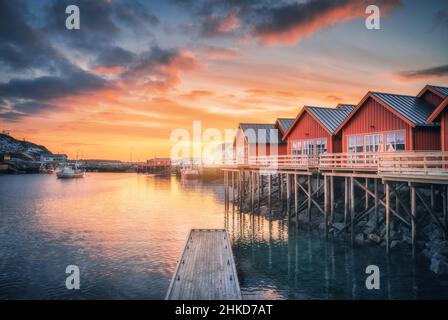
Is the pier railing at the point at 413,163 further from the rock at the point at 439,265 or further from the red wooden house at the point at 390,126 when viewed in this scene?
the rock at the point at 439,265

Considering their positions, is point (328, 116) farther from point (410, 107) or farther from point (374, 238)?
point (374, 238)

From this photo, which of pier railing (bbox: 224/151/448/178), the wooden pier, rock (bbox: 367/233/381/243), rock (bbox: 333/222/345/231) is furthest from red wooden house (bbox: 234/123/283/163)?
rock (bbox: 367/233/381/243)

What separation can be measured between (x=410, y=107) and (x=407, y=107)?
32 cm

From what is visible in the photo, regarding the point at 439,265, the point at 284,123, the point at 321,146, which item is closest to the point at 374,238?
the point at 439,265

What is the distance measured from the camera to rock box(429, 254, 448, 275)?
50.5 ft

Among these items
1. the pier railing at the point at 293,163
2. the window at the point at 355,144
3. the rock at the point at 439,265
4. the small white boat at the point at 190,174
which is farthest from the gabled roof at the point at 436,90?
the small white boat at the point at 190,174

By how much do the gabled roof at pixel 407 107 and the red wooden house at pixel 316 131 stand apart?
3331 millimetres

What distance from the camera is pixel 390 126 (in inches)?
906

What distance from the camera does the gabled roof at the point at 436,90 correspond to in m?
23.4

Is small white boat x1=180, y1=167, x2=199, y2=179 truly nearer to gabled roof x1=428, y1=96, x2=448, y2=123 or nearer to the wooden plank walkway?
the wooden plank walkway

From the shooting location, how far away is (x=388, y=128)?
23.2 m
